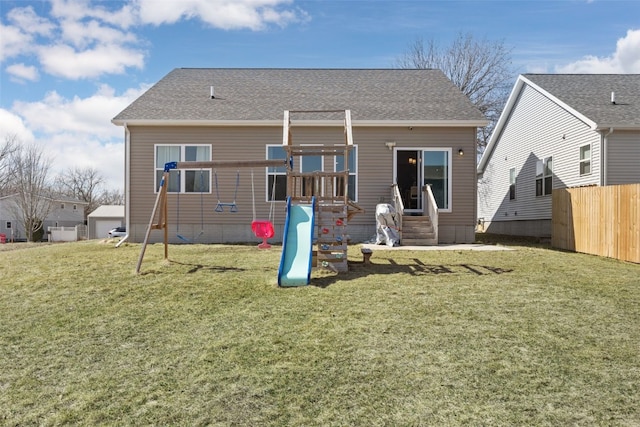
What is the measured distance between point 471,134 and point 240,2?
724cm

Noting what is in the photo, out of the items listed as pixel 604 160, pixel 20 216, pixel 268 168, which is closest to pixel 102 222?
pixel 20 216

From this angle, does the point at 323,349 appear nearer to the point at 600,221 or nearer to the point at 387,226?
the point at 387,226

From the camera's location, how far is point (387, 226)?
456 inches

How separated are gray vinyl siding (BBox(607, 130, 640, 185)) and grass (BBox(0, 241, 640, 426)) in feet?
21.7

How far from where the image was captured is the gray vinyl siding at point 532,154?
14.2m

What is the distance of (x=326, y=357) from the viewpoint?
3.96 metres

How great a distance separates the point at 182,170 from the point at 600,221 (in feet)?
35.5

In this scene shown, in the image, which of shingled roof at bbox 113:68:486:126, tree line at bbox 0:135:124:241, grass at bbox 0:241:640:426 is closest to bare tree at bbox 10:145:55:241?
tree line at bbox 0:135:124:241

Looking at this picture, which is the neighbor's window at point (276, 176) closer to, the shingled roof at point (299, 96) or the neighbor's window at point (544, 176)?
the shingled roof at point (299, 96)

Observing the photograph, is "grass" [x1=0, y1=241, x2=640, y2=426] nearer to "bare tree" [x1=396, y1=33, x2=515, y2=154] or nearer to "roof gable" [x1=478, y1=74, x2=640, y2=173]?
"roof gable" [x1=478, y1=74, x2=640, y2=173]

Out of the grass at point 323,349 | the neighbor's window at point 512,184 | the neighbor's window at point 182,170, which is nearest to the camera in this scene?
the grass at point 323,349

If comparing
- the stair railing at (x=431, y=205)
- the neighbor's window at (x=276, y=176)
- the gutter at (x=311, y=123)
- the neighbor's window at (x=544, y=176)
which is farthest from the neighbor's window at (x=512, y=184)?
the neighbor's window at (x=276, y=176)

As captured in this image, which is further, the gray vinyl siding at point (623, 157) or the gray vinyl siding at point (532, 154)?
the gray vinyl siding at point (532, 154)

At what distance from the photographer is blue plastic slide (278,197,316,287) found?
6.65 m
